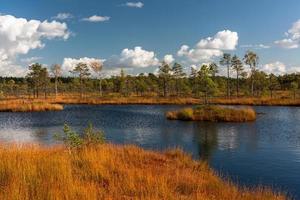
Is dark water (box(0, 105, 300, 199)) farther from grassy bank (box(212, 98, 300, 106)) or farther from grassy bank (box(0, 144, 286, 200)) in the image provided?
grassy bank (box(212, 98, 300, 106))

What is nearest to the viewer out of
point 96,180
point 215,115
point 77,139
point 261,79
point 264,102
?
point 96,180

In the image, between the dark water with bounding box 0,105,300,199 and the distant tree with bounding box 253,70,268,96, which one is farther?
the distant tree with bounding box 253,70,268,96

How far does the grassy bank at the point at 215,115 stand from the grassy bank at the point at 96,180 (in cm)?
2870

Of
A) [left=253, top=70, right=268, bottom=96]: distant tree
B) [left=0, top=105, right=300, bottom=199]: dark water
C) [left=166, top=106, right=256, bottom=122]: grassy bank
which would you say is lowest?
[left=0, top=105, right=300, bottom=199]: dark water

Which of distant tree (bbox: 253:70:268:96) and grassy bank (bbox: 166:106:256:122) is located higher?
distant tree (bbox: 253:70:268:96)

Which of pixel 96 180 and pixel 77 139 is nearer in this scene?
pixel 96 180

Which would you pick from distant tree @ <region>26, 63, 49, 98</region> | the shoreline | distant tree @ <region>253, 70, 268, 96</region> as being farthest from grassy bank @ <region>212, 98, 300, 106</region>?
distant tree @ <region>26, 63, 49, 98</region>

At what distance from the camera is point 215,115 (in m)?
44.8

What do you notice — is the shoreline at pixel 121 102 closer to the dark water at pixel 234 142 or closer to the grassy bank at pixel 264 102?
the grassy bank at pixel 264 102

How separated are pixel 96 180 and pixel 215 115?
112ft

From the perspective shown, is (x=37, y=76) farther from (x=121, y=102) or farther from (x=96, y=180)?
(x=96, y=180)

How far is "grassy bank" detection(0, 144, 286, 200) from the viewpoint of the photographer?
9.56 m

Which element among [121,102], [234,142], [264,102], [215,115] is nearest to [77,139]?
[234,142]

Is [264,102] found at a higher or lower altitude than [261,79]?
lower
